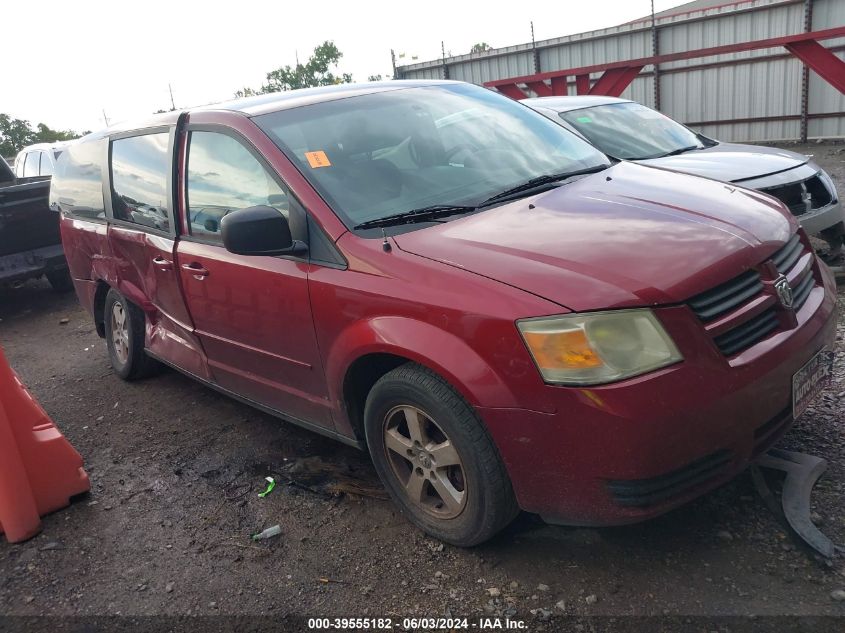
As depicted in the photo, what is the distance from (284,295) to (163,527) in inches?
49.2

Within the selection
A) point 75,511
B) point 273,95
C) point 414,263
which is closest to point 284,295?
point 414,263

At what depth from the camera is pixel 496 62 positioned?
19.4 meters

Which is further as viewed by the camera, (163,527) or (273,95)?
(273,95)

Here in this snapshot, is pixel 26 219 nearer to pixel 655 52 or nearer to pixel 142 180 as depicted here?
pixel 142 180

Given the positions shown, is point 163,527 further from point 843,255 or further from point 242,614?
point 843,255

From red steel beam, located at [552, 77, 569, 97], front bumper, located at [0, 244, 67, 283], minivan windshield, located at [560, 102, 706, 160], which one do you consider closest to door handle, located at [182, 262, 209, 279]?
minivan windshield, located at [560, 102, 706, 160]

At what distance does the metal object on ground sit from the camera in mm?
2600

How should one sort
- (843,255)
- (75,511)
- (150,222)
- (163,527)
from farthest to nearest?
(843,255) → (150,222) → (75,511) → (163,527)

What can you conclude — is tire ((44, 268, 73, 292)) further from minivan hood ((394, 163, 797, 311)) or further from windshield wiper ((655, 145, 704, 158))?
minivan hood ((394, 163, 797, 311))

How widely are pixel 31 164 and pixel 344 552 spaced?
39.2ft

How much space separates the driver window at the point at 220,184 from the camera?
3.38 m

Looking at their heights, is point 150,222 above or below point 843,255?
above

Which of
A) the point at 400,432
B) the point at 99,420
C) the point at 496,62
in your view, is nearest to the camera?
the point at 400,432

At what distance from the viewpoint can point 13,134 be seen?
30.9m
